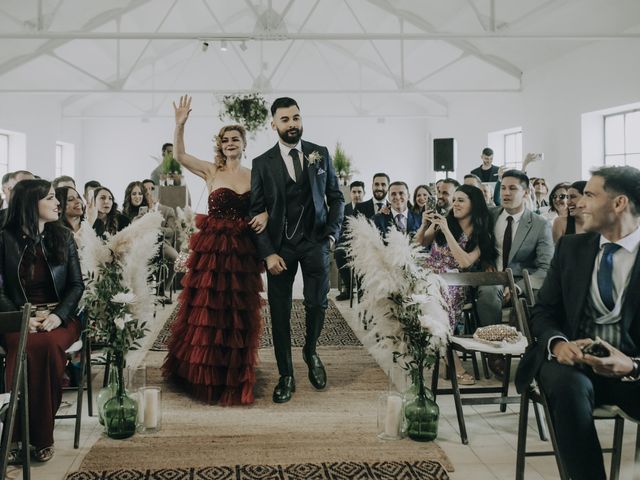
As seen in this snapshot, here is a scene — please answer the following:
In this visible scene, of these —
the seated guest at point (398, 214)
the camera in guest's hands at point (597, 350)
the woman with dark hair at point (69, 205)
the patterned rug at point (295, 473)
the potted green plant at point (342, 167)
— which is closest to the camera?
→ the camera in guest's hands at point (597, 350)

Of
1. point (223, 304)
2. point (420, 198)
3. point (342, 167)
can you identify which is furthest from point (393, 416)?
point (342, 167)

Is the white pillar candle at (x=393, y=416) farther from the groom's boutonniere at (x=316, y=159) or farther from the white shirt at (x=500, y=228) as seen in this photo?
the white shirt at (x=500, y=228)

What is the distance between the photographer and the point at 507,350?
344cm

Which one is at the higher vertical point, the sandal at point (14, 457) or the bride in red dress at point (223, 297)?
the bride in red dress at point (223, 297)

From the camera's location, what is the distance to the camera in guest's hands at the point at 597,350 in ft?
8.07

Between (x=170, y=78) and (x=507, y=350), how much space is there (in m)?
15.8

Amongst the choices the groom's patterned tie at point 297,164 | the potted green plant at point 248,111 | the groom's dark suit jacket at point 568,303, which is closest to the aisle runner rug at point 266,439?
the groom's dark suit jacket at point 568,303

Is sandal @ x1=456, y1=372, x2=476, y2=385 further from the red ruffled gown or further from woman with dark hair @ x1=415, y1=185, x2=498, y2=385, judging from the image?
the red ruffled gown

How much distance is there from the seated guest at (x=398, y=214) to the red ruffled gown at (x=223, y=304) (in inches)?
121

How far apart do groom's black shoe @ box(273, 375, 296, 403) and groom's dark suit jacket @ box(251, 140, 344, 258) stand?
83 cm

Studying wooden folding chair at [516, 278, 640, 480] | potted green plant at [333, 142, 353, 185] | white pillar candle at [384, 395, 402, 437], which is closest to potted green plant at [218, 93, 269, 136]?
potted green plant at [333, 142, 353, 185]

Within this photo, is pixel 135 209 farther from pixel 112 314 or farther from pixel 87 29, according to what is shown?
pixel 87 29

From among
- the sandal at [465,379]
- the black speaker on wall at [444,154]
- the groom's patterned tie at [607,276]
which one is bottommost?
the sandal at [465,379]

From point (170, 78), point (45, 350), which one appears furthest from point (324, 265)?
point (170, 78)
